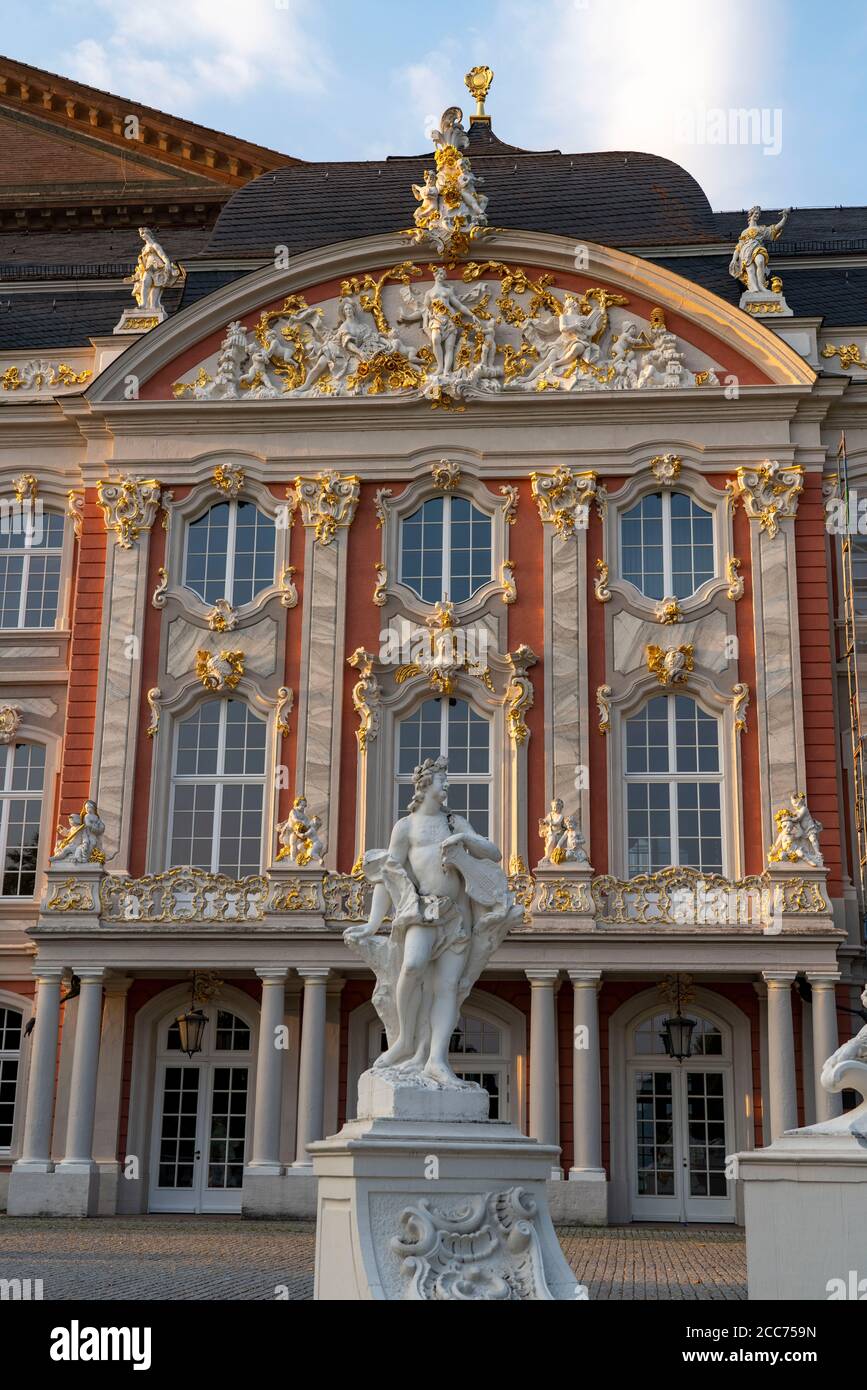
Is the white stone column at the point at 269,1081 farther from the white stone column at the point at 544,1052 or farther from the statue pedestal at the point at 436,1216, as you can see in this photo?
the statue pedestal at the point at 436,1216

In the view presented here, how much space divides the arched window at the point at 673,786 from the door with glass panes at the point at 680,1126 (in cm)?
221

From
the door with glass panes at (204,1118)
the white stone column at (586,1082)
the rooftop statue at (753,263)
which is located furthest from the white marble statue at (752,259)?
the door with glass panes at (204,1118)

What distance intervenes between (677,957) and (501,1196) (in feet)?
39.9

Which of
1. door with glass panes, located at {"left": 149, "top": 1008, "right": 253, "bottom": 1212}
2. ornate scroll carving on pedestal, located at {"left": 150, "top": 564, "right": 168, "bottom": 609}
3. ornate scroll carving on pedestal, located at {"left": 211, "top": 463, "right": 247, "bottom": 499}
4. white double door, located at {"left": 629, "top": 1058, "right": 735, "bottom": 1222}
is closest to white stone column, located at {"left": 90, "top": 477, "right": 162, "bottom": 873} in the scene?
ornate scroll carving on pedestal, located at {"left": 150, "top": 564, "right": 168, "bottom": 609}

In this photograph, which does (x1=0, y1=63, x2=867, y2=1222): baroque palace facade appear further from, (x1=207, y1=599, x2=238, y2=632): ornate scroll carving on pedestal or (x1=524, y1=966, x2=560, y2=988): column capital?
(x1=207, y1=599, x2=238, y2=632): ornate scroll carving on pedestal

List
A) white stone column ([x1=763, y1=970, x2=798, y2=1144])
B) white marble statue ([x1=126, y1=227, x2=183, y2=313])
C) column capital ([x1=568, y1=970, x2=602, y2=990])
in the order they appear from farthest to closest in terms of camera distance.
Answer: white marble statue ([x1=126, y1=227, x2=183, y2=313]) < column capital ([x1=568, y1=970, x2=602, y2=990]) < white stone column ([x1=763, y1=970, x2=798, y2=1144])

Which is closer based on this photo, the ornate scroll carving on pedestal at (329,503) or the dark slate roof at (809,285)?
the ornate scroll carving on pedestal at (329,503)

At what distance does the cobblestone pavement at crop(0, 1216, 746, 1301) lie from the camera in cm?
1243

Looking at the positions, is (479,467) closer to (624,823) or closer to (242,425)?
(242,425)

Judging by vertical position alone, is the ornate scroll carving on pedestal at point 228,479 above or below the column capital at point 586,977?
above

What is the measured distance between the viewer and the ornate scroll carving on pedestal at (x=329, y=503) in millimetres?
24500

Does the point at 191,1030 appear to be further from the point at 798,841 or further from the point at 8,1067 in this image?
the point at 798,841

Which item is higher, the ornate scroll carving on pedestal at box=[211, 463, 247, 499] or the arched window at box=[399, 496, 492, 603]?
the ornate scroll carving on pedestal at box=[211, 463, 247, 499]

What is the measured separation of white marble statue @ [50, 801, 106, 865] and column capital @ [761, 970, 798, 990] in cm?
883
